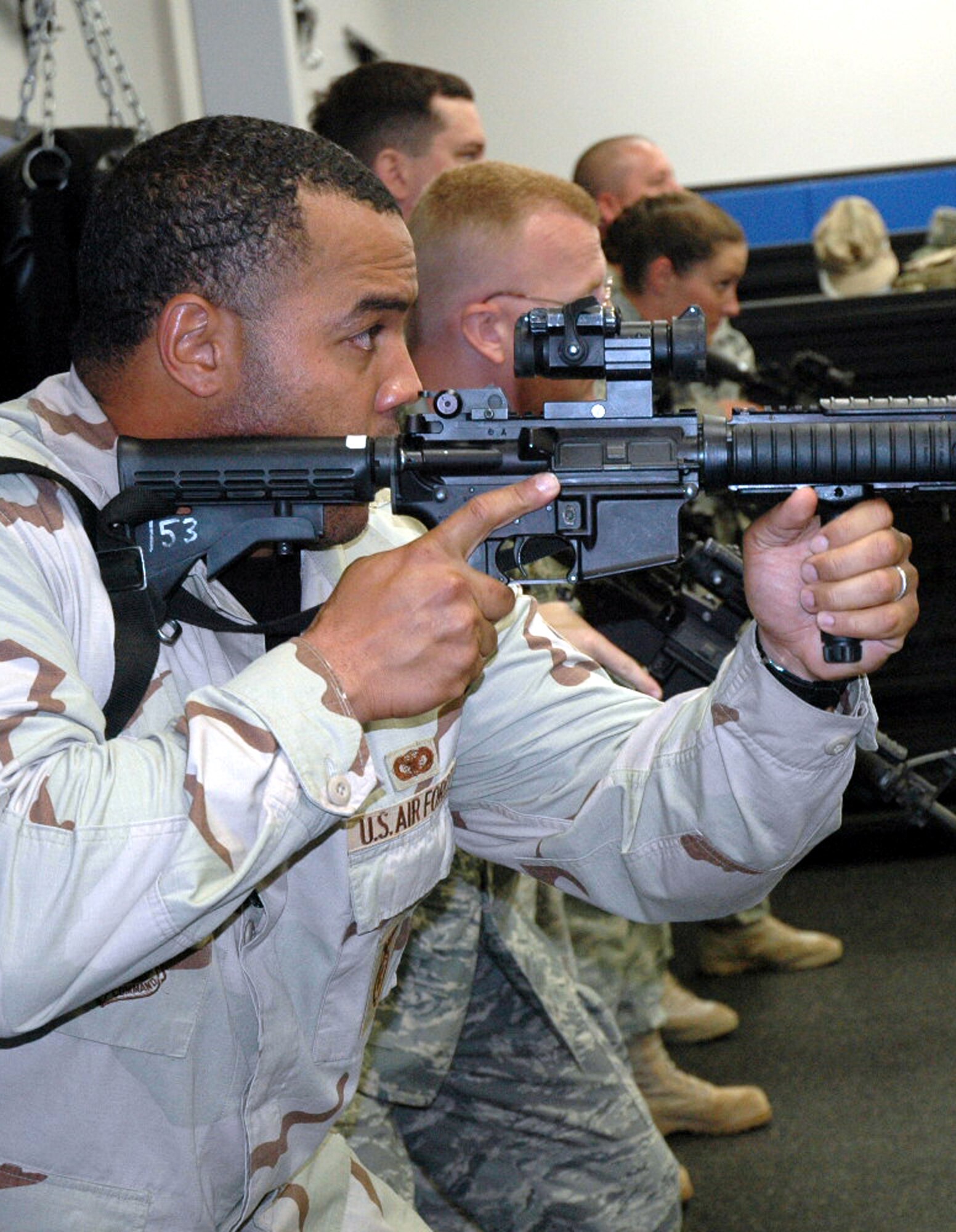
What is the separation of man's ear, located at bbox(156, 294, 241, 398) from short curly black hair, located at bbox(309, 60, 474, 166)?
1.98 metres

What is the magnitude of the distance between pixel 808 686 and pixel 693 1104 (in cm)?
176

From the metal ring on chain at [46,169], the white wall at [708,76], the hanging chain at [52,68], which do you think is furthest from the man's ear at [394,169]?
the white wall at [708,76]

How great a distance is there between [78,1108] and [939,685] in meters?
3.22

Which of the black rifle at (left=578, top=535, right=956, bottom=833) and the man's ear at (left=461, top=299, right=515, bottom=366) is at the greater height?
the man's ear at (left=461, top=299, right=515, bottom=366)

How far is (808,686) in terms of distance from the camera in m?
1.41

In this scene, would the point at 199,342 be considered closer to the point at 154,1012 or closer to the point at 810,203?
the point at 154,1012

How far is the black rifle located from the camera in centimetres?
230

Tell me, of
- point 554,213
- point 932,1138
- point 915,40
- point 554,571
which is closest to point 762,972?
point 932,1138

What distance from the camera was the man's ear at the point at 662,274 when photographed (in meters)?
3.76

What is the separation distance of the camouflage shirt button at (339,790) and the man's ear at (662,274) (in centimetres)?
283

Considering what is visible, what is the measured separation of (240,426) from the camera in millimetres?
1453

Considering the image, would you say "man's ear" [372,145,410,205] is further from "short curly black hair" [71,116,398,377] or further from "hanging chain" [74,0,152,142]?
"short curly black hair" [71,116,398,377]

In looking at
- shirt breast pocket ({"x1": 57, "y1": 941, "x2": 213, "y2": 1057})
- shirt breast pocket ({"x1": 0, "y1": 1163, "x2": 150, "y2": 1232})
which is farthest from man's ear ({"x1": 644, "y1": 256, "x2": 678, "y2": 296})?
shirt breast pocket ({"x1": 0, "y1": 1163, "x2": 150, "y2": 1232})

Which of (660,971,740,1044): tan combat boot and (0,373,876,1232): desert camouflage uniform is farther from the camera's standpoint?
(660,971,740,1044): tan combat boot
